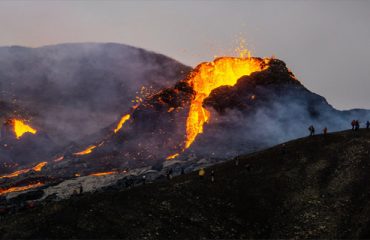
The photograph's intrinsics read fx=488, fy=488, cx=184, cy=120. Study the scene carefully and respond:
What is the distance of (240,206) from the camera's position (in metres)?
58.9

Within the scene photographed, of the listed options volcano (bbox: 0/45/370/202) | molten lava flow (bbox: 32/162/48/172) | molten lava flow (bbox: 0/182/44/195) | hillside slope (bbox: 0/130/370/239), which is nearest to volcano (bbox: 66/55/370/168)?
volcano (bbox: 0/45/370/202)

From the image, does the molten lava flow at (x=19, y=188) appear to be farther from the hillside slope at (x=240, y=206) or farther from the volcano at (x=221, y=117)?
the hillside slope at (x=240, y=206)

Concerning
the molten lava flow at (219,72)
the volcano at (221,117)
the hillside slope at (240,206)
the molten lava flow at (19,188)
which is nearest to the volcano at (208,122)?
the molten lava flow at (219,72)

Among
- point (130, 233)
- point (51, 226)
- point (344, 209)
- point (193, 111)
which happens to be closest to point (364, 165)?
point (344, 209)

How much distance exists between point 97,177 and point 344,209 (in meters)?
82.9

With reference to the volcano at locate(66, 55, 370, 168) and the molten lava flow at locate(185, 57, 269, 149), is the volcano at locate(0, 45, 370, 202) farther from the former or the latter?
the volcano at locate(66, 55, 370, 168)

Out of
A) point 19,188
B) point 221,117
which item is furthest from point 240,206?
point 221,117

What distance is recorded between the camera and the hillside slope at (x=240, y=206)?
50.4 meters

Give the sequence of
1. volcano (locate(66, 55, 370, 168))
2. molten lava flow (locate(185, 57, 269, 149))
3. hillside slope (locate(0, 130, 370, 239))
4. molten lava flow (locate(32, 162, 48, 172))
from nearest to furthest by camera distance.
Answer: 1. hillside slope (locate(0, 130, 370, 239))
2. volcano (locate(66, 55, 370, 168))
3. molten lava flow (locate(32, 162, 48, 172))
4. molten lava flow (locate(185, 57, 269, 149))

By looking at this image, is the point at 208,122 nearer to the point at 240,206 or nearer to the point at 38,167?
the point at 38,167

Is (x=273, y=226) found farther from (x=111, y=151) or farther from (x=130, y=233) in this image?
(x=111, y=151)

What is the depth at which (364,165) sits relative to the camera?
212 feet

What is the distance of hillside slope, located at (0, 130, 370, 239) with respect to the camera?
5044cm

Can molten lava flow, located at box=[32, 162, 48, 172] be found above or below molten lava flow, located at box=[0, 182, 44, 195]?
above
